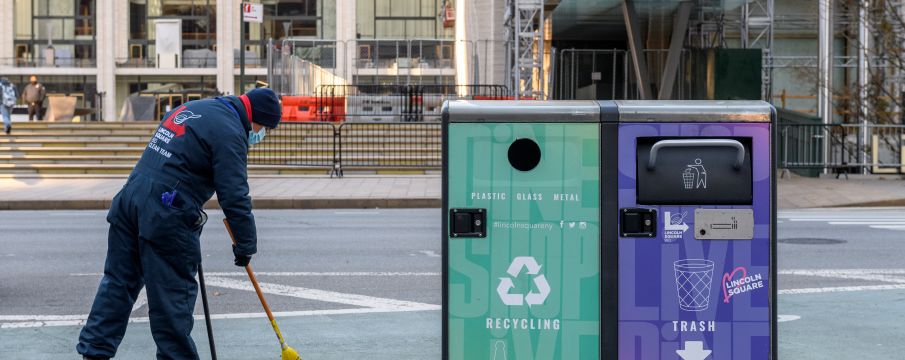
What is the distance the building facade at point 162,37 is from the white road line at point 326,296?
60.0 meters

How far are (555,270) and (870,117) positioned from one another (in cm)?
2470

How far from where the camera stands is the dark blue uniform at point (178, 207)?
17.8ft

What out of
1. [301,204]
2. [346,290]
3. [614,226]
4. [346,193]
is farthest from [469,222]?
[346,193]

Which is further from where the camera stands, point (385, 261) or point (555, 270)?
point (385, 261)

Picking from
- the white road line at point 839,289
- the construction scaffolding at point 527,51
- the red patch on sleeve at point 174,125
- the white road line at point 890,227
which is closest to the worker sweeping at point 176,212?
the red patch on sleeve at point 174,125

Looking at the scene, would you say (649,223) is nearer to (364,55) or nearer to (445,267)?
(445,267)

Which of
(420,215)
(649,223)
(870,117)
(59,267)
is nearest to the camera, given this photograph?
(649,223)

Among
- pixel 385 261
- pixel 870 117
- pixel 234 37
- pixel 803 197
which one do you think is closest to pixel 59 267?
pixel 385 261

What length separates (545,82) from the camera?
34719 mm

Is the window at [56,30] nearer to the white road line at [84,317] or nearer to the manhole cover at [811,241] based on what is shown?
the manhole cover at [811,241]

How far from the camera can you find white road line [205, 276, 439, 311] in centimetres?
867

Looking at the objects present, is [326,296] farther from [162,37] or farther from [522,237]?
[162,37]

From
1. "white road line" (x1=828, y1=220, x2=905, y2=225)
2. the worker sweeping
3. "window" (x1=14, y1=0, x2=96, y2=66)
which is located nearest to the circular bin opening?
the worker sweeping

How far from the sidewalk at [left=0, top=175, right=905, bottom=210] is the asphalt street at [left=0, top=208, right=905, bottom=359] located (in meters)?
3.17
